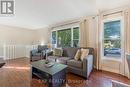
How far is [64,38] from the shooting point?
5398 mm

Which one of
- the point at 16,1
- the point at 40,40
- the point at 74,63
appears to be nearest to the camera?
the point at 74,63

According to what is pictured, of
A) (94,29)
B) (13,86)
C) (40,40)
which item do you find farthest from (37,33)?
(13,86)

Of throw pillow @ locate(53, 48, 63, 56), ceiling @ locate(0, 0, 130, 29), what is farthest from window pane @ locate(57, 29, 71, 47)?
ceiling @ locate(0, 0, 130, 29)

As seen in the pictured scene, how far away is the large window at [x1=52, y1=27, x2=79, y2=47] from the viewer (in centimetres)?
477

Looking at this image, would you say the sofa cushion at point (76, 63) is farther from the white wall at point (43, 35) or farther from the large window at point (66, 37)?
the white wall at point (43, 35)

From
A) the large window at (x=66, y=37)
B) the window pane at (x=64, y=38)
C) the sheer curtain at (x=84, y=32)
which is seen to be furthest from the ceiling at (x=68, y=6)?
the window pane at (x=64, y=38)

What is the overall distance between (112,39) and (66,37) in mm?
2355

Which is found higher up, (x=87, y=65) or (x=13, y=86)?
(x=87, y=65)

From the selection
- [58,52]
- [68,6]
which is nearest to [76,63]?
[58,52]

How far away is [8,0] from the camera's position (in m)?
3.50

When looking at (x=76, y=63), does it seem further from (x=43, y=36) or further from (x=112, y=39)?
(x=43, y=36)

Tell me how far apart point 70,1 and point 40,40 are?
432 centimetres

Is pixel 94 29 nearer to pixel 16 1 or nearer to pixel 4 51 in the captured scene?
pixel 16 1

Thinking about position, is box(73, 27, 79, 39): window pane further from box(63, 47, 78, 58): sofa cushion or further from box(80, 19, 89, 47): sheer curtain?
box(63, 47, 78, 58): sofa cushion
